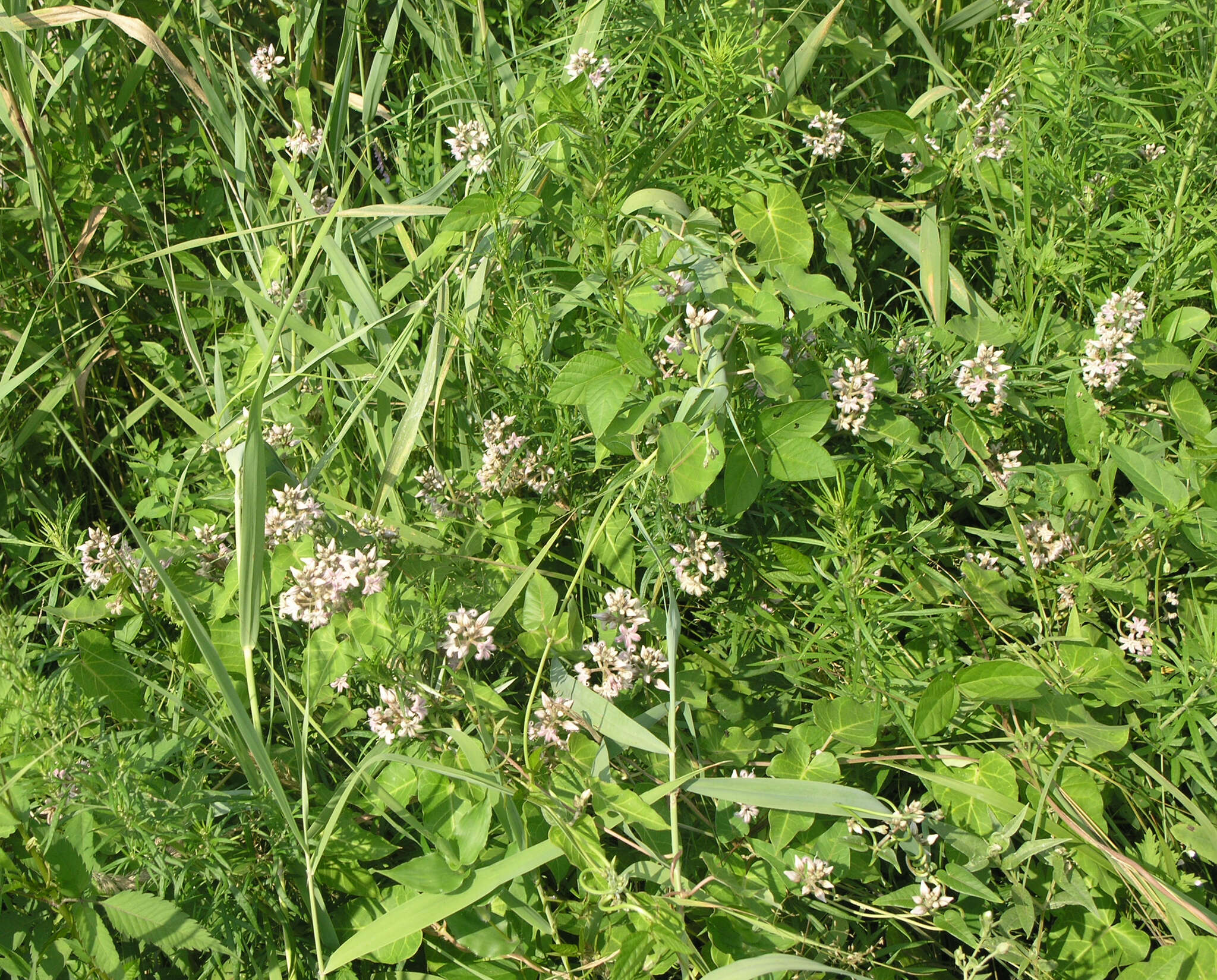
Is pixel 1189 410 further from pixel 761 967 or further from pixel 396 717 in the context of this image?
pixel 396 717

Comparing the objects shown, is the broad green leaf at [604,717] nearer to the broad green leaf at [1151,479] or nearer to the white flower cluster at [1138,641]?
the white flower cluster at [1138,641]

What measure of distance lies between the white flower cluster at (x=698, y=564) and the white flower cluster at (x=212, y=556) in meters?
1.13

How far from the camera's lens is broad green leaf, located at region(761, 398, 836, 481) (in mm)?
2100

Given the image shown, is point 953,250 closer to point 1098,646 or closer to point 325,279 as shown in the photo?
point 1098,646

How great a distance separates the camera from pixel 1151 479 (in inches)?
86.8

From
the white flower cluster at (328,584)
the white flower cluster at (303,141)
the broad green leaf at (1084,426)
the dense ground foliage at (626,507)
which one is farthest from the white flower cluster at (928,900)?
the white flower cluster at (303,141)

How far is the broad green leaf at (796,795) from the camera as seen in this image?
191cm

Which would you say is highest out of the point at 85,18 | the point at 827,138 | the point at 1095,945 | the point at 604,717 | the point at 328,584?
the point at 85,18

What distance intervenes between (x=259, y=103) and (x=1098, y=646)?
3.22 metres

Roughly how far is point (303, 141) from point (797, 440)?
1907 millimetres

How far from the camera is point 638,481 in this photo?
240 centimetres

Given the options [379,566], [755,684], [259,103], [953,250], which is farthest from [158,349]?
[953,250]

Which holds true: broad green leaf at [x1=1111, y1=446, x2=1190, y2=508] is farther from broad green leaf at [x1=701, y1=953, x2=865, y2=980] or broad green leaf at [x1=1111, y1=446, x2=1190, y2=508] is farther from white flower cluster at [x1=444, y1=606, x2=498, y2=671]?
white flower cluster at [x1=444, y1=606, x2=498, y2=671]

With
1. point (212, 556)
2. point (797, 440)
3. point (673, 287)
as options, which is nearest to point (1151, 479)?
point (797, 440)
